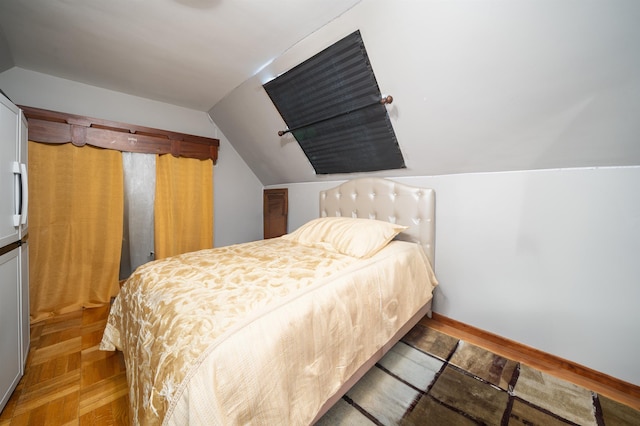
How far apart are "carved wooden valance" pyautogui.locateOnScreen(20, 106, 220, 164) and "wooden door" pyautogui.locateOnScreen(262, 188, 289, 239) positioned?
0.93 meters

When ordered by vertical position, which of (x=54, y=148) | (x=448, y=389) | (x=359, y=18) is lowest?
(x=448, y=389)

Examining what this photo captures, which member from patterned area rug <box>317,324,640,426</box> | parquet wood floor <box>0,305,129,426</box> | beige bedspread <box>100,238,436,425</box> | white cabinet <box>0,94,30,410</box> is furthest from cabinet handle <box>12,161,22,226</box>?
patterned area rug <box>317,324,640,426</box>

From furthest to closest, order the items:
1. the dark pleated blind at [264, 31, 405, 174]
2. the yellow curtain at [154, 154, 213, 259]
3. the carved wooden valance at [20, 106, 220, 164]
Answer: the yellow curtain at [154, 154, 213, 259] < the carved wooden valance at [20, 106, 220, 164] < the dark pleated blind at [264, 31, 405, 174]

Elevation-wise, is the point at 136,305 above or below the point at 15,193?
below

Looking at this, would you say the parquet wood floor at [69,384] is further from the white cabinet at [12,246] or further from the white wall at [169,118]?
the white wall at [169,118]

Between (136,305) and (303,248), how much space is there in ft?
3.63

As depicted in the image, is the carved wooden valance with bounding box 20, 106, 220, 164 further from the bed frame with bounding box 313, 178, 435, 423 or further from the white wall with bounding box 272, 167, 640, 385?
→ the white wall with bounding box 272, 167, 640, 385

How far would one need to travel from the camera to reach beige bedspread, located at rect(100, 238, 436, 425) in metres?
0.74

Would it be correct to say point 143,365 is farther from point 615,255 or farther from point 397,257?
point 615,255

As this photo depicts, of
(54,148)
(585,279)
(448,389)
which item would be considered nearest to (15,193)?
(54,148)

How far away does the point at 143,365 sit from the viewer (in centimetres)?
94

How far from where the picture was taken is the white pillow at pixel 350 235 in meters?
1.73

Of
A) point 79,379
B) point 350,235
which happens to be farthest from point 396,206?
point 79,379

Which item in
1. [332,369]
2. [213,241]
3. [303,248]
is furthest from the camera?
[213,241]
